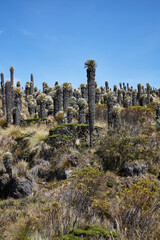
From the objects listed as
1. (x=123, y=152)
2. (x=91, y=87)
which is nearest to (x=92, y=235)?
(x=123, y=152)

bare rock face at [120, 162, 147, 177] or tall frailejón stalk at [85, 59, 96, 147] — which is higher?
tall frailejón stalk at [85, 59, 96, 147]

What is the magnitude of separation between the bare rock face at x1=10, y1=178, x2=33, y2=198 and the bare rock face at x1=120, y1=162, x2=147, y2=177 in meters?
4.35

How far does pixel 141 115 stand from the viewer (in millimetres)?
13086

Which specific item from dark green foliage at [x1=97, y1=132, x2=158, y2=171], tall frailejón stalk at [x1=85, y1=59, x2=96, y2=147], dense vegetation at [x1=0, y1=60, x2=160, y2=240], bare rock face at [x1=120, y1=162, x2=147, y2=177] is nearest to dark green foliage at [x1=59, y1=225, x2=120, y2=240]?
dense vegetation at [x1=0, y1=60, x2=160, y2=240]

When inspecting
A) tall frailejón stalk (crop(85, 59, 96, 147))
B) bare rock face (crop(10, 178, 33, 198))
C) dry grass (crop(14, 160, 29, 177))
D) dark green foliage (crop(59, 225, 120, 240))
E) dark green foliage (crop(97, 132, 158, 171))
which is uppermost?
tall frailejón stalk (crop(85, 59, 96, 147))

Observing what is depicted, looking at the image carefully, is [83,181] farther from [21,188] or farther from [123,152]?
[123,152]

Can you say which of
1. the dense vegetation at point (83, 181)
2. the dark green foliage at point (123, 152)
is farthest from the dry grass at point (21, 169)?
the dark green foliage at point (123, 152)

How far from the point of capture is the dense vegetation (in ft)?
11.3

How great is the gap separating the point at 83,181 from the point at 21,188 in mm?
3980

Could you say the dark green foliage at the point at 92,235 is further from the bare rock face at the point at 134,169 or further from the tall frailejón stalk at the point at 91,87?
the tall frailejón stalk at the point at 91,87

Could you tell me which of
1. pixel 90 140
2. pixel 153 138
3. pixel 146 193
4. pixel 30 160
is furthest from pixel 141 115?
pixel 146 193

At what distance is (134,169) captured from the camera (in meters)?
7.66

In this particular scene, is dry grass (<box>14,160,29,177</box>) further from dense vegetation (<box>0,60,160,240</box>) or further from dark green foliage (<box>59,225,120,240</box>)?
dark green foliage (<box>59,225,120,240</box>)

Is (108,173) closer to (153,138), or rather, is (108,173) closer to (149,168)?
(149,168)
